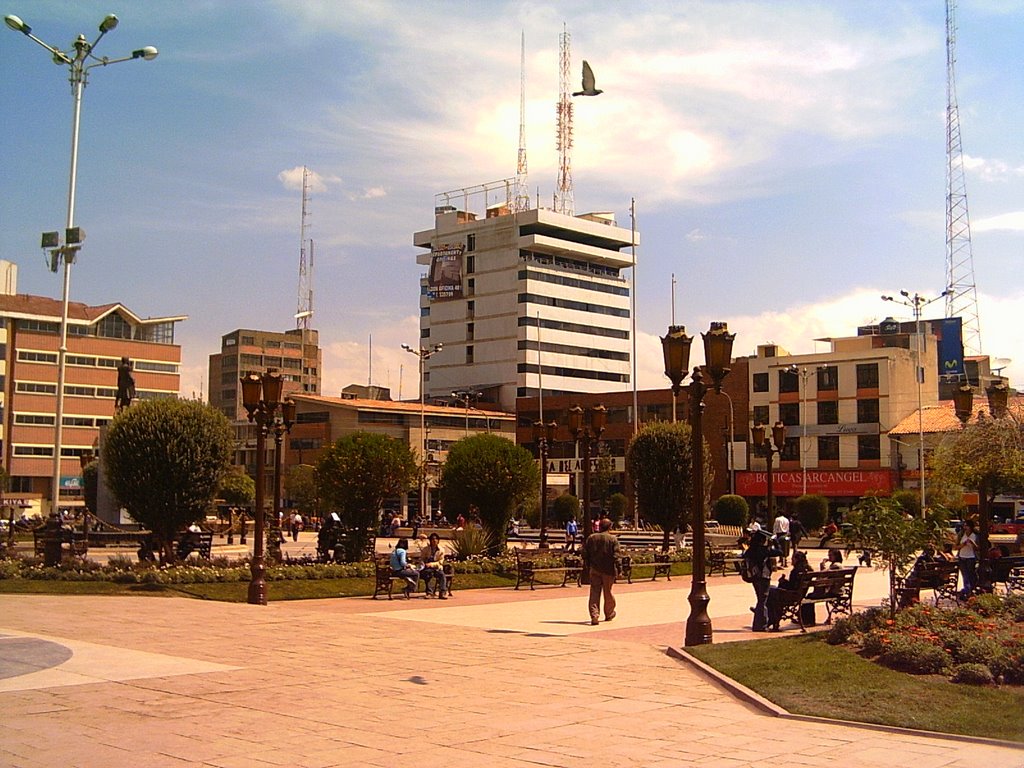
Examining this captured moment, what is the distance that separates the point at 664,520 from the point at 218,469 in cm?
1711

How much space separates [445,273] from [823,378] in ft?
204

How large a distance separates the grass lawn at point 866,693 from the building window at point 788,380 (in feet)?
216

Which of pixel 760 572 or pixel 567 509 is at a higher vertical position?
pixel 567 509

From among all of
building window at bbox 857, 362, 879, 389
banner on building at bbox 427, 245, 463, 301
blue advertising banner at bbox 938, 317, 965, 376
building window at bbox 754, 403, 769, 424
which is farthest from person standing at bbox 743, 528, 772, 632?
banner on building at bbox 427, 245, 463, 301

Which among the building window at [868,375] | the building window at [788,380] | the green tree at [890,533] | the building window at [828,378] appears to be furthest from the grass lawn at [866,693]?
the building window at [788,380]

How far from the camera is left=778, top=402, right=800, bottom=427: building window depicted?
7769 centimetres

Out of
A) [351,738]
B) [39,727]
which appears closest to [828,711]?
[351,738]

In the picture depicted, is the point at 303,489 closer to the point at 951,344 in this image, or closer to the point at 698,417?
the point at 951,344

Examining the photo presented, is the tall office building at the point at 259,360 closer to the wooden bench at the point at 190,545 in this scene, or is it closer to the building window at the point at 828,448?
the building window at the point at 828,448

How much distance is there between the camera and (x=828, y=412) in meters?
76.3

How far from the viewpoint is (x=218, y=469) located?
1085 inches

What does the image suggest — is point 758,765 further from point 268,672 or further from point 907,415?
point 907,415

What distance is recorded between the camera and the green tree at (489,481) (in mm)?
34656

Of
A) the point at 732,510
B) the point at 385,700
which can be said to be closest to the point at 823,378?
the point at 732,510
